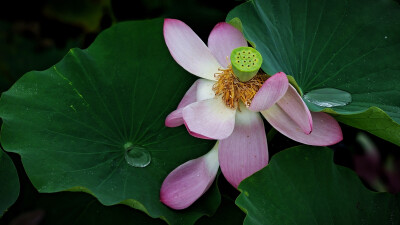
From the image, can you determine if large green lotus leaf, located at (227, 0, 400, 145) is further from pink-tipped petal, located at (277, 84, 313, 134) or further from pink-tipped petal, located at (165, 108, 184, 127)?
pink-tipped petal, located at (165, 108, 184, 127)

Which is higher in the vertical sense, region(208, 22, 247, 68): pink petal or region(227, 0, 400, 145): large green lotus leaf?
region(208, 22, 247, 68): pink petal

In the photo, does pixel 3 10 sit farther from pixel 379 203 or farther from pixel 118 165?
pixel 379 203

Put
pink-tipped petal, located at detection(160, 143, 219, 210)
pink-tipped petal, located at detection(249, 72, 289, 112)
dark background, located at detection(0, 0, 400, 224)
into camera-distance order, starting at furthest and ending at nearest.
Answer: dark background, located at detection(0, 0, 400, 224), pink-tipped petal, located at detection(160, 143, 219, 210), pink-tipped petal, located at detection(249, 72, 289, 112)

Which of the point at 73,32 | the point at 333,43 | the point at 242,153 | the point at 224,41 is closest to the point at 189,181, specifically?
the point at 242,153

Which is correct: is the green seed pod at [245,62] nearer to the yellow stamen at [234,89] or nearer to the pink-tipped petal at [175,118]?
the yellow stamen at [234,89]

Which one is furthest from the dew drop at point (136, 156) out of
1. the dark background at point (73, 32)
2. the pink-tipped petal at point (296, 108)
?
the pink-tipped petal at point (296, 108)

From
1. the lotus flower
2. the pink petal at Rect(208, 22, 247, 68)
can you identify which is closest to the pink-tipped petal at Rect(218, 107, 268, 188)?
the lotus flower

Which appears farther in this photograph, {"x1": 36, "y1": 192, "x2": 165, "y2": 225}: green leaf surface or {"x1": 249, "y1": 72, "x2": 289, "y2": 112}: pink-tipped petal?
{"x1": 36, "y1": 192, "x2": 165, "y2": 225}: green leaf surface

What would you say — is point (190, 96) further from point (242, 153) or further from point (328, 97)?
point (328, 97)
